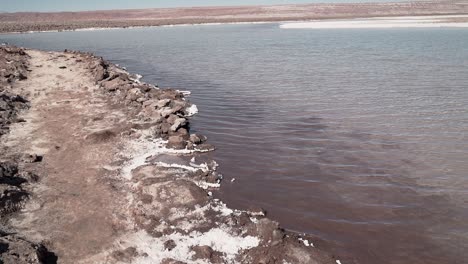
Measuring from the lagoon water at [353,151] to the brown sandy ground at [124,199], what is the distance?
2.11 feet

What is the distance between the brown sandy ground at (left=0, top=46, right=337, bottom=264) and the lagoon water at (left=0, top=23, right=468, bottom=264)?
2.11 ft

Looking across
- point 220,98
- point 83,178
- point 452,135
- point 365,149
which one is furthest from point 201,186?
point 220,98

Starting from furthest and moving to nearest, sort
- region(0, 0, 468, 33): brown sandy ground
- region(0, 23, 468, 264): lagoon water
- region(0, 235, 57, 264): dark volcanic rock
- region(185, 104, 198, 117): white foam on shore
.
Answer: region(0, 0, 468, 33): brown sandy ground → region(185, 104, 198, 117): white foam on shore → region(0, 23, 468, 264): lagoon water → region(0, 235, 57, 264): dark volcanic rock

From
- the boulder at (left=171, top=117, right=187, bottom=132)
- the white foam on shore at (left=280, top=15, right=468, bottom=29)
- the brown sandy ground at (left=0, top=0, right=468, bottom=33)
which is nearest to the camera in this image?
the boulder at (left=171, top=117, right=187, bottom=132)

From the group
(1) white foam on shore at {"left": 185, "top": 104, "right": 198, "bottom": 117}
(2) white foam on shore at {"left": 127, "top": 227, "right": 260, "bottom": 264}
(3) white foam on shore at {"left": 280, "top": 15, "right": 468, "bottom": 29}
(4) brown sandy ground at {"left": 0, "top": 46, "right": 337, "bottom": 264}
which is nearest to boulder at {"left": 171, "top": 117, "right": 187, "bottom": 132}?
(4) brown sandy ground at {"left": 0, "top": 46, "right": 337, "bottom": 264}

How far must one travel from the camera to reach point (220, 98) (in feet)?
46.9

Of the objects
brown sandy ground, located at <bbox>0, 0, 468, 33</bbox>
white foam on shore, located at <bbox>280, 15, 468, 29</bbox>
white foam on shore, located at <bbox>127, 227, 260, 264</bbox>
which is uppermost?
brown sandy ground, located at <bbox>0, 0, 468, 33</bbox>

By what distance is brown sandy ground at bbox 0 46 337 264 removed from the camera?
516 centimetres

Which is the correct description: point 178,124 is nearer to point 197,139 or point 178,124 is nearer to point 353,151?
point 197,139

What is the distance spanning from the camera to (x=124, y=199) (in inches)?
261

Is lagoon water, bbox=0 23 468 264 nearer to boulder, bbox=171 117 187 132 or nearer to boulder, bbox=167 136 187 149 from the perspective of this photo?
boulder, bbox=171 117 187 132

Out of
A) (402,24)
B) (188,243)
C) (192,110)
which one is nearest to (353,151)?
(188,243)

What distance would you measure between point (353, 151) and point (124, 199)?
512cm

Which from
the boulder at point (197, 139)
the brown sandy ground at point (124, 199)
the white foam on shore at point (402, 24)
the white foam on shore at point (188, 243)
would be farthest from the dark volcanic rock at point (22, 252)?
the white foam on shore at point (402, 24)
